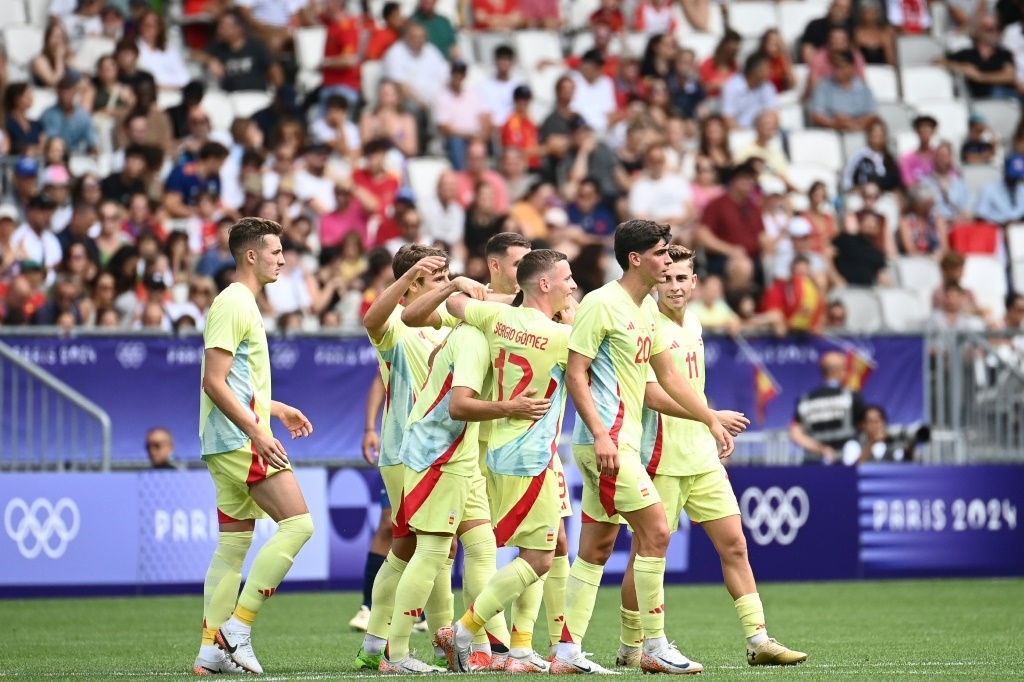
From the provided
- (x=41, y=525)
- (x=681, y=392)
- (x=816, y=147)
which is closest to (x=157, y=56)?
(x=41, y=525)

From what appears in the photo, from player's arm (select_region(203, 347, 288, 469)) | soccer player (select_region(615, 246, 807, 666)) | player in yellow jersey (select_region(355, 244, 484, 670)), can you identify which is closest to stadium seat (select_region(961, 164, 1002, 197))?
soccer player (select_region(615, 246, 807, 666))

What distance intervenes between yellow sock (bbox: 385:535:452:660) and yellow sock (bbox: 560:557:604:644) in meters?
0.73

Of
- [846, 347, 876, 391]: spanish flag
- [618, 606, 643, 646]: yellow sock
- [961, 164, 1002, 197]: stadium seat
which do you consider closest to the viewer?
[618, 606, 643, 646]: yellow sock

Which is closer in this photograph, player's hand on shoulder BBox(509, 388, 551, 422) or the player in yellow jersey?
player's hand on shoulder BBox(509, 388, 551, 422)

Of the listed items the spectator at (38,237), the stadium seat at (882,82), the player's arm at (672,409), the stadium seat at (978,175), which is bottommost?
the player's arm at (672,409)

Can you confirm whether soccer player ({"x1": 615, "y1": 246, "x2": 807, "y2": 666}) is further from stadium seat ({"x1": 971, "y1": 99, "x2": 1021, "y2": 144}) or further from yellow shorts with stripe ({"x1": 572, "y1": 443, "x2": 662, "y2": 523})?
stadium seat ({"x1": 971, "y1": 99, "x2": 1021, "y2": 144})

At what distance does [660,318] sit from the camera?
32.9ft

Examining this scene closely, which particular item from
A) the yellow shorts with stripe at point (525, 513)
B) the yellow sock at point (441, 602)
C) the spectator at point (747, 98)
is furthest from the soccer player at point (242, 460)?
the spectator at point (747, 98)

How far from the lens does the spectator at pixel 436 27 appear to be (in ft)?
72.5

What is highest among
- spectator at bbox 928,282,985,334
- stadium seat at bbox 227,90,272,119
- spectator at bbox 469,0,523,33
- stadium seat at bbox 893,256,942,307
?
spectator at bbox 469,0,523,33

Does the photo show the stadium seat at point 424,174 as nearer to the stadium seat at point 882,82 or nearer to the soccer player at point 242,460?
the stadium seat at point 882,82

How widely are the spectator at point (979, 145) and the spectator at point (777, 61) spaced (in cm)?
254

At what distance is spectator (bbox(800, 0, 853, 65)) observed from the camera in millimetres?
24125

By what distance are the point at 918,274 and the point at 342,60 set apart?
7.61m
